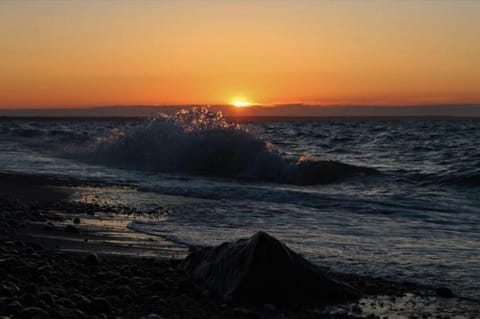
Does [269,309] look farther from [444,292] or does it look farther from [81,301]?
[444,292]

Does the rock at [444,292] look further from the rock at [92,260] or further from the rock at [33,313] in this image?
the rock at [33,313]

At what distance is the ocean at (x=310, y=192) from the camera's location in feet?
23.2

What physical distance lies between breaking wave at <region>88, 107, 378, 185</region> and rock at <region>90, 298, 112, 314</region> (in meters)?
13.6

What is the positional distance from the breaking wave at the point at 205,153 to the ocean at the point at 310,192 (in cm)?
4

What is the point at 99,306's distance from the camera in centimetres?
425

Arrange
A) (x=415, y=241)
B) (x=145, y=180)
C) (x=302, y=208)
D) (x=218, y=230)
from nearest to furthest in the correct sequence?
(x=415, y=241)
(x=218, y=230)
(x=302, y=208)
(x=145, y=180)

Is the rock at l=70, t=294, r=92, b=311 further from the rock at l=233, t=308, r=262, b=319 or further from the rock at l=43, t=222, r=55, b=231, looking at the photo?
the rock at l=43, t=222, r=55, b=231

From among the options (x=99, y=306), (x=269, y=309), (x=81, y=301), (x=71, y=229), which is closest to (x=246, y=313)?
(x=269, y=309)

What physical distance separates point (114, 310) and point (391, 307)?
7.00 feet

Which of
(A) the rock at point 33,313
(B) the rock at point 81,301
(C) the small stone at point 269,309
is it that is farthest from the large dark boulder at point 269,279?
(A) the rock at point 33,313

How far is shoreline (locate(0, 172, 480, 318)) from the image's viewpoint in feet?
14.2

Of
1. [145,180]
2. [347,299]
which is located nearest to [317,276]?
[347,299]

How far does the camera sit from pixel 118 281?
16.9 feet

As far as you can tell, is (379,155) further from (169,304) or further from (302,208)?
(169,304)
